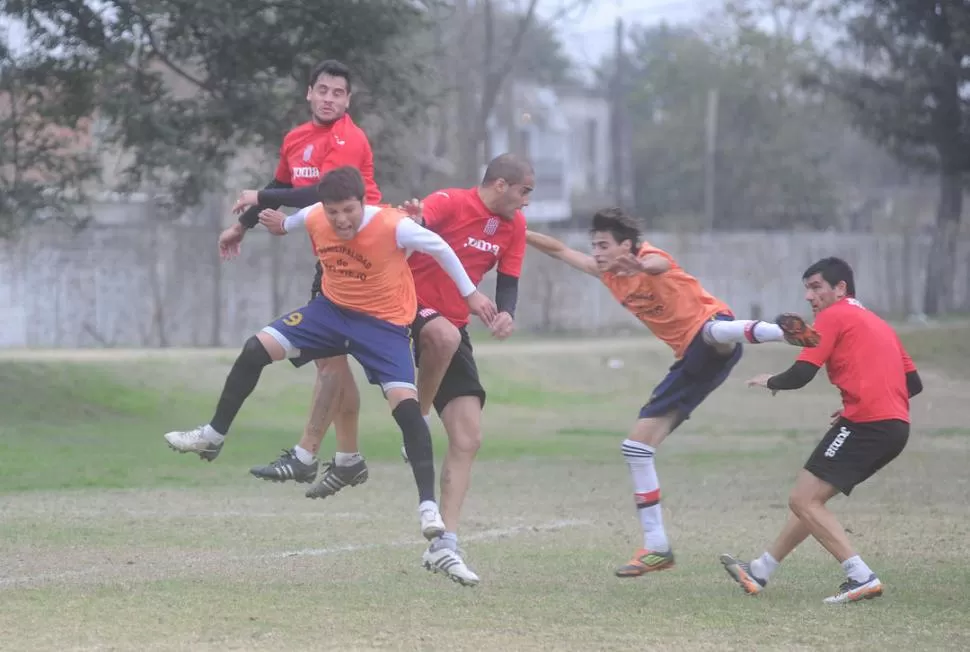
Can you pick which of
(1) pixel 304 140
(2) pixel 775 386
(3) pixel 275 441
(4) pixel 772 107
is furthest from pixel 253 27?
(4) pixel 772 107

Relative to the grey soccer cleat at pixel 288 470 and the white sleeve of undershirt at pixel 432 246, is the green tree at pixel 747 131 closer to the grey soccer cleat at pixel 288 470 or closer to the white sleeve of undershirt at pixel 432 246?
the grey soccer cleat at pixel 288 470

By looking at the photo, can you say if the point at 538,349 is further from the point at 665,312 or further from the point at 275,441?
the point at 665,312

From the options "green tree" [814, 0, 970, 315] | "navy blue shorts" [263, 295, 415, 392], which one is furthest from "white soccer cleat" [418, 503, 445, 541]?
"green tree" [814, 0, 970, 315]

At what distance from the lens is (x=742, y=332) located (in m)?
8.90

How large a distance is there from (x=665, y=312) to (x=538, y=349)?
21.9 m

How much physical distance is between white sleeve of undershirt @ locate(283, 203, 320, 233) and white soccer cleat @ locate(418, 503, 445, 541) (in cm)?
192

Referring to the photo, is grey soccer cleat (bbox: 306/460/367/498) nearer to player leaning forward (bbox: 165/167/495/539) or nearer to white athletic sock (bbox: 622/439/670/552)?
player leaning forward (bbox: 165/167/495/539)

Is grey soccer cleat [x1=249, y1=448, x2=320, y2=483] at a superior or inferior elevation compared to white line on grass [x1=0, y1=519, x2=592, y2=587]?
superior

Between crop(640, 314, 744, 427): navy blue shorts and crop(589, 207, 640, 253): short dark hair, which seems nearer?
crop(589, 207, 640, 253): short dark hair

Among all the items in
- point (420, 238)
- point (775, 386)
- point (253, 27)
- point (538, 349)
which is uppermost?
point (253, 27)

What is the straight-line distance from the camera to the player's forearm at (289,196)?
9898 mm

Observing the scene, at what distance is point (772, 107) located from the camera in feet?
203

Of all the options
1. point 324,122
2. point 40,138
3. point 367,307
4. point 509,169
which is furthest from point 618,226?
point 40,138

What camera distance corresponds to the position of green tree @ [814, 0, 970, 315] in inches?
1289
